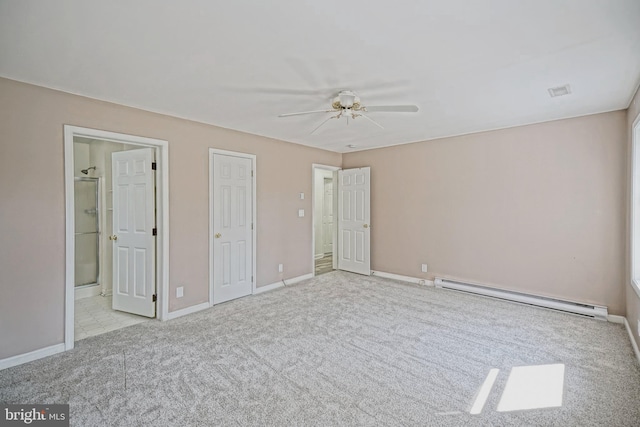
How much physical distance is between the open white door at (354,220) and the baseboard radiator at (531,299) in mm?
1456

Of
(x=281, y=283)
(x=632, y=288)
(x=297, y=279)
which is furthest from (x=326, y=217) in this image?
(x=632, y=288)

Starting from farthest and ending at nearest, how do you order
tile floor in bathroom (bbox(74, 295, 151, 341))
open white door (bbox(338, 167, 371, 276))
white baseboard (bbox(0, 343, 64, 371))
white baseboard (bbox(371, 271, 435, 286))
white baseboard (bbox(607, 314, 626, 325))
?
open white door (bbox(338, 167, 371, 276))
white baseboard (bbox(371, 271, 435, 286))
white baseboard (bbox(607, 314, 626, 325))
tile floor in bathroom (bbox(74, 295, 151, 341))
white baseboard (bbox(0, 343, 64, 371))

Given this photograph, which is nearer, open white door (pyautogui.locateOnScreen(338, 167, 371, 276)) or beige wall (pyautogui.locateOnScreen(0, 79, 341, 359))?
beige wall (pyautogui.locateOnScreen(0, 79, 341, 359))

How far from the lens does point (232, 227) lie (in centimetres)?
435

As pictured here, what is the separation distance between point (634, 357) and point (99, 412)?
14.1ft

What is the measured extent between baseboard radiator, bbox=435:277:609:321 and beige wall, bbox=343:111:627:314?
10 cm

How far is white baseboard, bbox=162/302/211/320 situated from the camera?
143 inches

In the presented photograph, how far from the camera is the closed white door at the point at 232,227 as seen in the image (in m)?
4.15

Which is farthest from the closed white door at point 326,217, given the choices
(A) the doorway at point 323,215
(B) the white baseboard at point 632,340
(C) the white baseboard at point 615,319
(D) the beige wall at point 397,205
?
(B) the white baseboard at point 632,340

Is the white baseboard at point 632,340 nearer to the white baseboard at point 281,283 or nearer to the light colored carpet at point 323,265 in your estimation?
the white baseboard at point 281,283

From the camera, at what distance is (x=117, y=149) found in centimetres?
442

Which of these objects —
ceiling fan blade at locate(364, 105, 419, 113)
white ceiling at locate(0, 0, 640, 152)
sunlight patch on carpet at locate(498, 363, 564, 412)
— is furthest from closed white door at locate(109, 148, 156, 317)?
sunlight patch on carpet at locate(498, 363, 564, 412)

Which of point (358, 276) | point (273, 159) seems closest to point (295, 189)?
point (273, 159)

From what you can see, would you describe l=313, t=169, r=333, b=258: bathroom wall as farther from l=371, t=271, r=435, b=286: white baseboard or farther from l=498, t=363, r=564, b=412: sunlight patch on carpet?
l=498, t=363, r=564, b=412: sunlight patch on carpet
